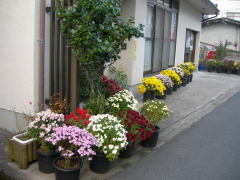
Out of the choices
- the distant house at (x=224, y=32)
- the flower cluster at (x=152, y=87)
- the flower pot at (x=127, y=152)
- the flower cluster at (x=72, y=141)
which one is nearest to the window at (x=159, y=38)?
the flower cluster at (x=152, y=87)

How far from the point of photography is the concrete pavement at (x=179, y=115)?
4.20m

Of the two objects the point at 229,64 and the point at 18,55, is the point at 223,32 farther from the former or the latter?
the point at 18,55

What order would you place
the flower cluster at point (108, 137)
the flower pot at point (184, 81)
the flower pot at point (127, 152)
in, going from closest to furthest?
the flower cluster at point (108, 137), the flower pot at point (127, 152), the flower pot at point (184, 81)

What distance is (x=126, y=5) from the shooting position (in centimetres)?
789

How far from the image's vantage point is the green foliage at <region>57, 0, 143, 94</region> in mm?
4293

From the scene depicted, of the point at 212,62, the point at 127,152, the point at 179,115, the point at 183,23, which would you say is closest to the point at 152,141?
the point at 127,152

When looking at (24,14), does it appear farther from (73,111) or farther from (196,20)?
(196,20)

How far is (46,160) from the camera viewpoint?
13.4 feet

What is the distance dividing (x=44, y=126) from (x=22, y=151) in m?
0.61

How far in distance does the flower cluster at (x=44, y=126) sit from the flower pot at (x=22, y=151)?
21 centimetres

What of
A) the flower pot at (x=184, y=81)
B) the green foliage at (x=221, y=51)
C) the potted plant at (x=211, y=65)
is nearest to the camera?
the flower pot at (x=184, y=81)

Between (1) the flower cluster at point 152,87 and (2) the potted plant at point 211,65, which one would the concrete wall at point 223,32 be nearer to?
(2) the potted plant at point 211,65

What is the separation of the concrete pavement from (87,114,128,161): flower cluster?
490mm

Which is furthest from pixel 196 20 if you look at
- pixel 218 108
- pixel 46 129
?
pixel 46 129
